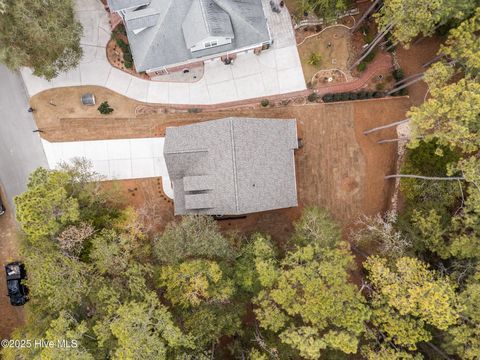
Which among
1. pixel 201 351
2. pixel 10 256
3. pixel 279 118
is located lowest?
pixel 201 351

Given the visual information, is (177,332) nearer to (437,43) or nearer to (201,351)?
(201,351)

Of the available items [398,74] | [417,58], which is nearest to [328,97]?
[398,74]

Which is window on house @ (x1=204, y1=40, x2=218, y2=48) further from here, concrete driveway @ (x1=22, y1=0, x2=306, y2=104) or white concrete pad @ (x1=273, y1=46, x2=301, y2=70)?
white concrete pad @ (x1=273, y1=46, x2=301, y2=70)

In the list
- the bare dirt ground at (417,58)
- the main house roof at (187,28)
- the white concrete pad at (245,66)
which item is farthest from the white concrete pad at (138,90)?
the bare dirt ground at (417,58)

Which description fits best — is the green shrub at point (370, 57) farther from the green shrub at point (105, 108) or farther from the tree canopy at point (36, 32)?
the tree canopy at point (36, 32)

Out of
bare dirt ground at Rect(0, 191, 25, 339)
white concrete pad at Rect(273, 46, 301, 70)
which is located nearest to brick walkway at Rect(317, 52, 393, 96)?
white concrete pad at Rect(273, 46, 301, 70)

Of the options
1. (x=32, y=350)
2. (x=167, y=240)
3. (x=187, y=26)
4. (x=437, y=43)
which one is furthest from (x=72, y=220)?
(x=437, y=43)
